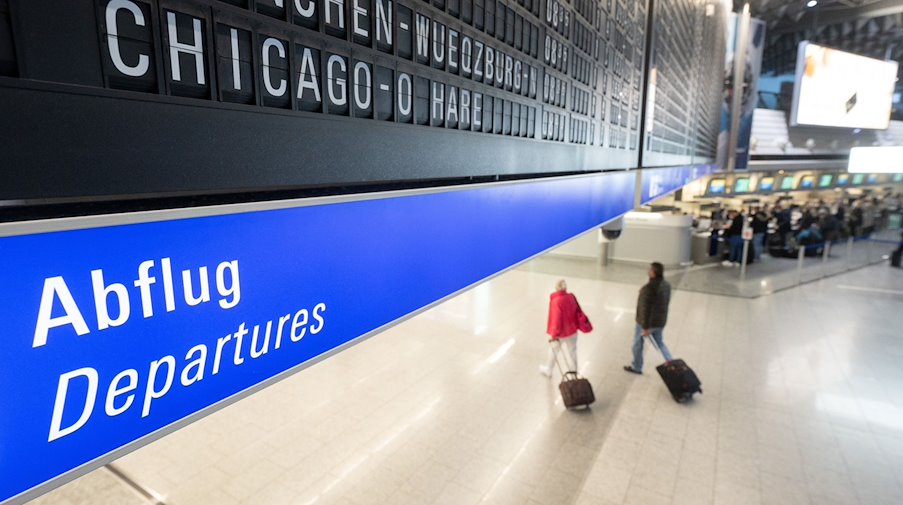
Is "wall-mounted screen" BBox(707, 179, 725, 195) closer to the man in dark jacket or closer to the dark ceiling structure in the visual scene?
the dark ceiling structure

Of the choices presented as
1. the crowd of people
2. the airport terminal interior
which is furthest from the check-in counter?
the airport terminal interior

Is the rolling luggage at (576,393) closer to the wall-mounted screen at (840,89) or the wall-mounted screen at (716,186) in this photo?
the wall-mounted screen at (716,186)

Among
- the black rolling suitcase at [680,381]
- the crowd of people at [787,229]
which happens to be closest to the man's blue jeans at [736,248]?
the crowd of people at [787,229]

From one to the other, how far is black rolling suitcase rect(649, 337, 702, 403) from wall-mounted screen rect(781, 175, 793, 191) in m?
22.6

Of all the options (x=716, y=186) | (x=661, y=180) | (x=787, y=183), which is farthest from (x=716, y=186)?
(x=661, y=180)

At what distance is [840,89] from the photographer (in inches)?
861

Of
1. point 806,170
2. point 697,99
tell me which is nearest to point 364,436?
point 697,99

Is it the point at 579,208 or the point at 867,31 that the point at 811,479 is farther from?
the point at 867,31

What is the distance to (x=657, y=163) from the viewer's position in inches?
263

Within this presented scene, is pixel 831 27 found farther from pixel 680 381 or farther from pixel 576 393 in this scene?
pixel 576 393

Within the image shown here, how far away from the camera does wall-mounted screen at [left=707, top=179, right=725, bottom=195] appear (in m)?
19.7

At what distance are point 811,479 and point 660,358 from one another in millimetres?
2862

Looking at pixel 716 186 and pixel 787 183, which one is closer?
pixel 716 186

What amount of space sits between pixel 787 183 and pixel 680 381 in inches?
918
